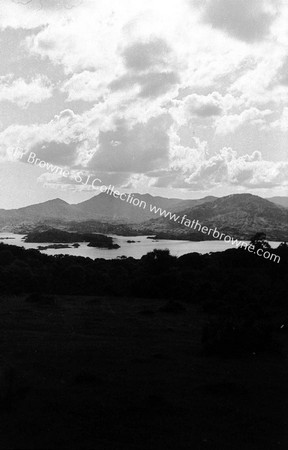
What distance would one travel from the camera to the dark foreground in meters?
10.7

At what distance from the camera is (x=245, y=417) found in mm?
12094

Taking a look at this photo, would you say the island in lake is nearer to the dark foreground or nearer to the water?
the water

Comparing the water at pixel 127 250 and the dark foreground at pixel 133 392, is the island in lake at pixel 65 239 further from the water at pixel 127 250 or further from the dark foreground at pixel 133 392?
the dark foreground at pixel 133 392

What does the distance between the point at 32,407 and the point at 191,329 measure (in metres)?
14.4

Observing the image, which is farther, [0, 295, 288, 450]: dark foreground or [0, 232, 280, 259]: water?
[0, 232, 280, 259]: water

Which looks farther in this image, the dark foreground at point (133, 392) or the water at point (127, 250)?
the water at point (127, 250)

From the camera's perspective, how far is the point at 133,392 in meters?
13.8

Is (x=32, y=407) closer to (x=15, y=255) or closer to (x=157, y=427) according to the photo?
(x=157, y=427)

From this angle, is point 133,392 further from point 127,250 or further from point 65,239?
point 65,239

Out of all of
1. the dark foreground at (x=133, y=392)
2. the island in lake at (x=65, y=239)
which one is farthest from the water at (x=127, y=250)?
the dark foreground at (x=133, y=392)

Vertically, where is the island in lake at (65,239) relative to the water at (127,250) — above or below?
above

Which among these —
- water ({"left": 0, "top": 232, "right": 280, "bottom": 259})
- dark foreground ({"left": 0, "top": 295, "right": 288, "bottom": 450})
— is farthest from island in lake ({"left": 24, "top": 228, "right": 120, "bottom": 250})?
dark foreground ({"left": 0, "top": 295, "right": 288, "bottom": 450})

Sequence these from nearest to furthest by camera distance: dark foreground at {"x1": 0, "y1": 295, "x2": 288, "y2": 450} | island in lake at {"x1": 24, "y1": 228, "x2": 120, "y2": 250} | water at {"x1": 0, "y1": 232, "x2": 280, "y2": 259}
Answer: dark foreground at {"x1": 0, "y1": 295, "x2": 288, "y2": 450} → water at {"x1": 0, "y1": 232, "x2": 280, "y2": 259} → island in lake at {"x1": 24, "y1": 228, "x2": 120, "y2": 250}

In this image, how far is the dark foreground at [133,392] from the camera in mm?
10711
